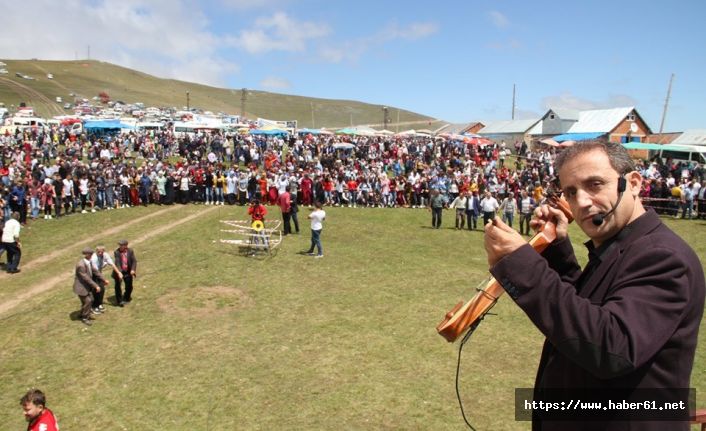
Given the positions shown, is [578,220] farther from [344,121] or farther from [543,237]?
[344,121]

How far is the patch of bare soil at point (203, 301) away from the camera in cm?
1148

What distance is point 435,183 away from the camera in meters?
25.8

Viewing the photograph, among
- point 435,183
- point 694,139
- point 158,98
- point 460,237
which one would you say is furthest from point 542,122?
point 158,98

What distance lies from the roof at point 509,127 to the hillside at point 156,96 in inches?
1412

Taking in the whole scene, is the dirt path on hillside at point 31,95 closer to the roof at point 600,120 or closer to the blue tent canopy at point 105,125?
the blue tent canopy at point 105,125

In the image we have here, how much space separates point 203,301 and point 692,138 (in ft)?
149

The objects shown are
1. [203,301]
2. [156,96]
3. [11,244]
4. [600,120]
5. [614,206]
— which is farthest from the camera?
[156,96]

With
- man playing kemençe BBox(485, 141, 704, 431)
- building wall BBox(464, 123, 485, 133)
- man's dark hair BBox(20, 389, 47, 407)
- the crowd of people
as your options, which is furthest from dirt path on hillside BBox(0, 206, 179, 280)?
building wall BBox(464, 123, 485, 133)

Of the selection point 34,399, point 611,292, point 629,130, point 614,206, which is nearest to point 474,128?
point 629,130

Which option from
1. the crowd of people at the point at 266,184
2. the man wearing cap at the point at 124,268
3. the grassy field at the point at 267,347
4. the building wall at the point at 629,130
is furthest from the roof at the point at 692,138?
the man wearing cap at the point at 124,268

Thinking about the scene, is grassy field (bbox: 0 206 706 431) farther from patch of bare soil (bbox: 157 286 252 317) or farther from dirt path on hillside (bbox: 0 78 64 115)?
dirt path on hillside (bbox: 0 78 64 115)

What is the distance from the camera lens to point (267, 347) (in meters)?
9.59

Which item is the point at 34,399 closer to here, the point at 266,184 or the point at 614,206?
the point at 614,206

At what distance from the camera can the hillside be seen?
10200 centimetres
